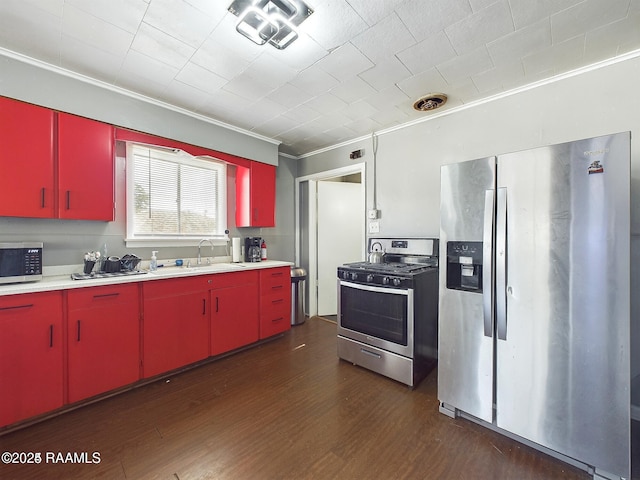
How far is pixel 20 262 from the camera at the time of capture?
72.5 inches

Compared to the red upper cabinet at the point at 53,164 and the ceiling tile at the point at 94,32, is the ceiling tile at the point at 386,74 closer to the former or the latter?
the ceiling tile at the point at 94,32

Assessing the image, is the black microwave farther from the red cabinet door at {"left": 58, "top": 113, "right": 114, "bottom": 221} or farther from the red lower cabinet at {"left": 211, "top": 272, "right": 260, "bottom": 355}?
the red lower cabinet at {"left": 211, "top": 272, "right": 260, "bottom": 355}

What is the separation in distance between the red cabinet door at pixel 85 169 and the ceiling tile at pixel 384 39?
222cm

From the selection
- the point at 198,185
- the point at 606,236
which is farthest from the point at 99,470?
the point at 606,236

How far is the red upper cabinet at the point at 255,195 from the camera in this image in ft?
11.3

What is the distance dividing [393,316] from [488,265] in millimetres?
934

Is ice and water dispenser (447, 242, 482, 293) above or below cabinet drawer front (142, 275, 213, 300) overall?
above

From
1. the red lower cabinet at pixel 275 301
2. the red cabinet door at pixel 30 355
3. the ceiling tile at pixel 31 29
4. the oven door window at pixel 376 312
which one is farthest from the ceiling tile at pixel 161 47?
the oven door window at pixel 376 312

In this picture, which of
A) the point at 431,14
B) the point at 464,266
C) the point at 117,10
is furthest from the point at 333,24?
the point at 464,266

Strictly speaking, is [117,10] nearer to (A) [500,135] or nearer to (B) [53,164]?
(B) [53,164]

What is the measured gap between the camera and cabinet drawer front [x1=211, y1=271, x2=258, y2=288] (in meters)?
2.72

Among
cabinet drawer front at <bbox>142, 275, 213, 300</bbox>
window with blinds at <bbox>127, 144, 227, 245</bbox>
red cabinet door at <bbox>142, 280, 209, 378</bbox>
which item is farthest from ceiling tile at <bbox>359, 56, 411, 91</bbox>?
red cabinet door at <bbox>142, 280, 209, 378</bbox>

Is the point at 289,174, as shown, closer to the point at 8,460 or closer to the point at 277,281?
the point at 277,281

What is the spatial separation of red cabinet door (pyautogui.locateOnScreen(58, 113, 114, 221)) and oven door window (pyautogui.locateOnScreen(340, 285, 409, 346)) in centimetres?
231
